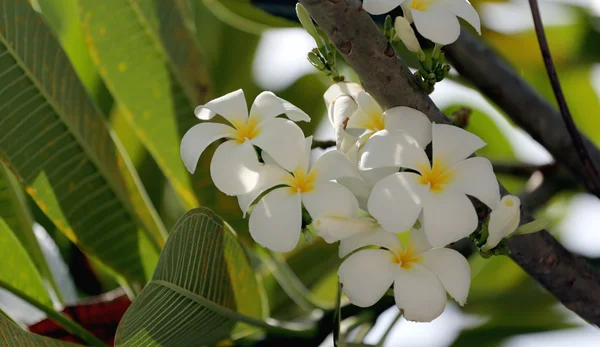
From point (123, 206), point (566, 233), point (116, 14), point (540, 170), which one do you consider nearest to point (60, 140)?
point (123, 206)

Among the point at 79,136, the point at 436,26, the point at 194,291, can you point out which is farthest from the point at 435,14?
the point at 79,136

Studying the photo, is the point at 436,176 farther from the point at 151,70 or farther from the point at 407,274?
the point at 151,70

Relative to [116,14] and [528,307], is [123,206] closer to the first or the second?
[116,14]

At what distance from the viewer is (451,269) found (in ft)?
1.52

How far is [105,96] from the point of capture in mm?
1127

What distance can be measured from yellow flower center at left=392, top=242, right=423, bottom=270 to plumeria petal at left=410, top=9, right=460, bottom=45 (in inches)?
5.4

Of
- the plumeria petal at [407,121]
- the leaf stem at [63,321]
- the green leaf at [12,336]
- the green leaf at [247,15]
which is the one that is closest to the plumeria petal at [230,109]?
the plumeria petal at [407,121]

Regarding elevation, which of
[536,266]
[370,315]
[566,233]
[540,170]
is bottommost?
[566,233]

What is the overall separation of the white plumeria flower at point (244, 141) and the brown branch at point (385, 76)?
0.19 ft

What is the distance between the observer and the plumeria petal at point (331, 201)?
17.4 inches

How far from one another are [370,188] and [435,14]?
0.39ft

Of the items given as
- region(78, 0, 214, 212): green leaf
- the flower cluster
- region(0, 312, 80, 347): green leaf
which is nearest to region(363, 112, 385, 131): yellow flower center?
the flower cluster

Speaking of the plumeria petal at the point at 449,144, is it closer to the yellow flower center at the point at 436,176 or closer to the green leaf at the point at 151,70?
the yellow flower center at the point at 436,176

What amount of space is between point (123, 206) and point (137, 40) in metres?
0.21
